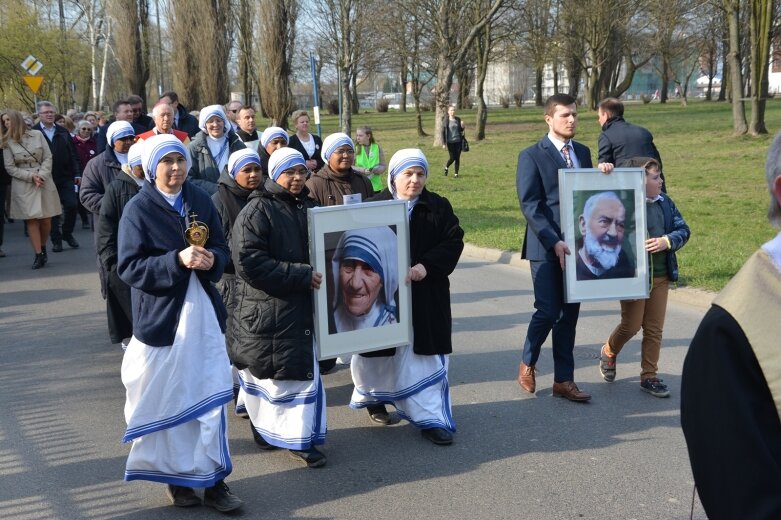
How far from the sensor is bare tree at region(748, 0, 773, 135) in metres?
27.2

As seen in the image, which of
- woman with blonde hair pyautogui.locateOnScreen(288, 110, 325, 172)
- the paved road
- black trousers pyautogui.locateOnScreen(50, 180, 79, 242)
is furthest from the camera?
black trousers pyautogui.locateOnScreen(50, 180, 79, 242)

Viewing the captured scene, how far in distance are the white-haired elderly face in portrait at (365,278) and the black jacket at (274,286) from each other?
8.3 inches

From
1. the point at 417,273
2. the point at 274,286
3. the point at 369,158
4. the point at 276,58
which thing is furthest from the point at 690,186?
the point at 274,286

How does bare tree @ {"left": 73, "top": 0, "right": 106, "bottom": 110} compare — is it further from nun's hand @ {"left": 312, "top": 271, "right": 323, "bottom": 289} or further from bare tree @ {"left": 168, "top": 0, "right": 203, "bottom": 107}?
nun's hand @ {"left": 312, "top": 271, "right": 323, "bottom": 289}

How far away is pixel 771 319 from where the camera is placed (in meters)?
1.73

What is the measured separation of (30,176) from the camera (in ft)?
42.3

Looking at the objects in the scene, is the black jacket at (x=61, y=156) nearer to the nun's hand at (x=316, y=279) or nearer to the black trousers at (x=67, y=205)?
the black trousers at (x=67, y=205)

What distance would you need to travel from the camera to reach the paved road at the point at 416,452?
15.7ft

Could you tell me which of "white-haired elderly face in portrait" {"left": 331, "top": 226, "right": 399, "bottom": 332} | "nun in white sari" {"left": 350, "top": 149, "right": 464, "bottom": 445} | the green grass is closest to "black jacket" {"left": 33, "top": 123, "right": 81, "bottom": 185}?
the green grass

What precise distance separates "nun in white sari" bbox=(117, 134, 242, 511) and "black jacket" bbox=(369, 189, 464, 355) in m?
1.49

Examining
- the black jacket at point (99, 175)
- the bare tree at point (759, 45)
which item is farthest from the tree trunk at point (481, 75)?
the black jacket at point (99, 175)

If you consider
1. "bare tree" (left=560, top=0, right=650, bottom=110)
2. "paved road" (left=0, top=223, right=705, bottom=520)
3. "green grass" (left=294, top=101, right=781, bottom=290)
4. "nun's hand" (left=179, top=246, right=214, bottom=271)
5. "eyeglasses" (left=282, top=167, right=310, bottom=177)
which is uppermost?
"bare tree" (left=560, top=0, right=650, bottom=110)

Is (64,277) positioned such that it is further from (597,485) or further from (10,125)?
(597,485)

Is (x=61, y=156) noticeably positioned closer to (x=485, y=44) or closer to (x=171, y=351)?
(x=171, y=351)
